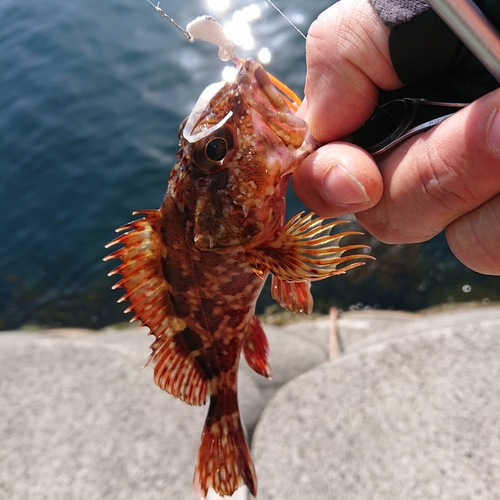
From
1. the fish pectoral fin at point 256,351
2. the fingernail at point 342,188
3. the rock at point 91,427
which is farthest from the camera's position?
the rock at point 91,427

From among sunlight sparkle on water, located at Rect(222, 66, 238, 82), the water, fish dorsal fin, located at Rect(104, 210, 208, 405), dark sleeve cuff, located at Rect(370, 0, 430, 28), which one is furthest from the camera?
the water

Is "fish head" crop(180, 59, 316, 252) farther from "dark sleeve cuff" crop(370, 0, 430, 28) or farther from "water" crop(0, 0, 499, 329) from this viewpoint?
"water" crop(0, 0, 499, 329)

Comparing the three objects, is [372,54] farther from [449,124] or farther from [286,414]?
[286,414]

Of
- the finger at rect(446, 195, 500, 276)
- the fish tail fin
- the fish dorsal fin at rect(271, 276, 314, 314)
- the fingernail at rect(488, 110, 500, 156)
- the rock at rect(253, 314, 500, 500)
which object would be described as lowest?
the rock at rect(253, 314, 500, 500)

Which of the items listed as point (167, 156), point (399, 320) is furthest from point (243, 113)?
point (167, 156)

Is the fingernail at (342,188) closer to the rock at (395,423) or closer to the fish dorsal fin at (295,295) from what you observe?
the fish dorsal fin at (295,295)

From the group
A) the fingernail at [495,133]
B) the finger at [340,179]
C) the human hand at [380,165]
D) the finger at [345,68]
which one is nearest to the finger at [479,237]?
the human hand at [380,165]

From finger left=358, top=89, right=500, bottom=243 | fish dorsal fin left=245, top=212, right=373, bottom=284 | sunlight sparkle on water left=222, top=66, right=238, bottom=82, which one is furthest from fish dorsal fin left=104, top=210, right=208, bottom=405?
finger left=358, top=89, right=500, bottom=243
